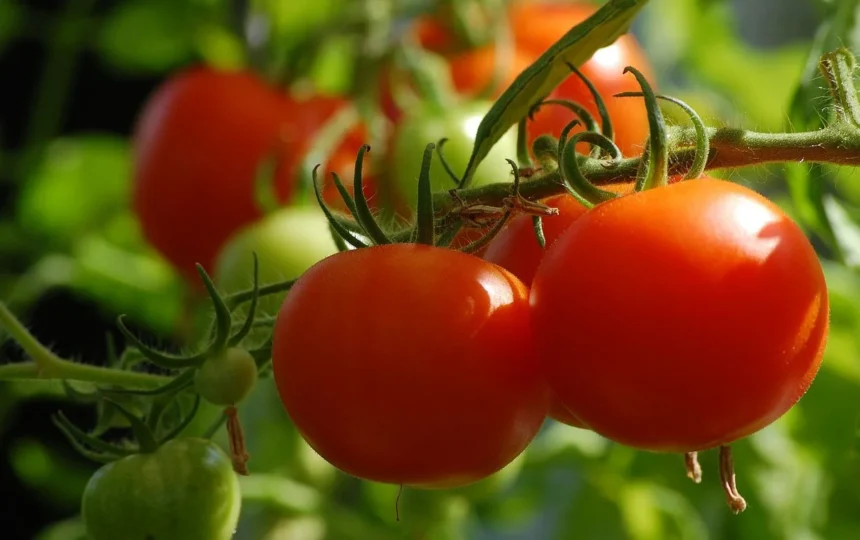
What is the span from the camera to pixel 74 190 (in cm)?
141

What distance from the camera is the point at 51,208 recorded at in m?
1.39

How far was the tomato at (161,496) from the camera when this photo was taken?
54 centimetres

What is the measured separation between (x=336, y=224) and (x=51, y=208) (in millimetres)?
992

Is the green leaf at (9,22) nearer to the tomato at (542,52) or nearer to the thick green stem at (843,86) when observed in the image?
the tomato at (542,52)

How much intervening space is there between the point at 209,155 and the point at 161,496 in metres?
0.58

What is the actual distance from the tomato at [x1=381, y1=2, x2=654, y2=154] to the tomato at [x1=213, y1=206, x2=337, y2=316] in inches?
7.5

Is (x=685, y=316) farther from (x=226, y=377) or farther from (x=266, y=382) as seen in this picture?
Result: (x=266, y=382)

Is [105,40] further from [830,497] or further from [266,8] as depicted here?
[830,497]

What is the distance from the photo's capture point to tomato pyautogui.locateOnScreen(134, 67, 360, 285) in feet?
3.48

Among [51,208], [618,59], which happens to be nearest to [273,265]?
[618,59]

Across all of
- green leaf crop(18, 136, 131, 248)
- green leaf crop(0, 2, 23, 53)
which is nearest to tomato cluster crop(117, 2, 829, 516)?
green leaf crop(18, 136, 131, 248)

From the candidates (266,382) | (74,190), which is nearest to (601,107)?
(266,382)

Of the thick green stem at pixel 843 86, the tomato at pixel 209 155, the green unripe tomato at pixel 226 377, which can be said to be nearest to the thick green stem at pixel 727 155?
the thick green stem at pixel 843 86

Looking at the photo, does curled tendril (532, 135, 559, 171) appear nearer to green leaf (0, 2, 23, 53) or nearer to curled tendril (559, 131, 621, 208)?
curled tendril (559, 131, 621, 208)
